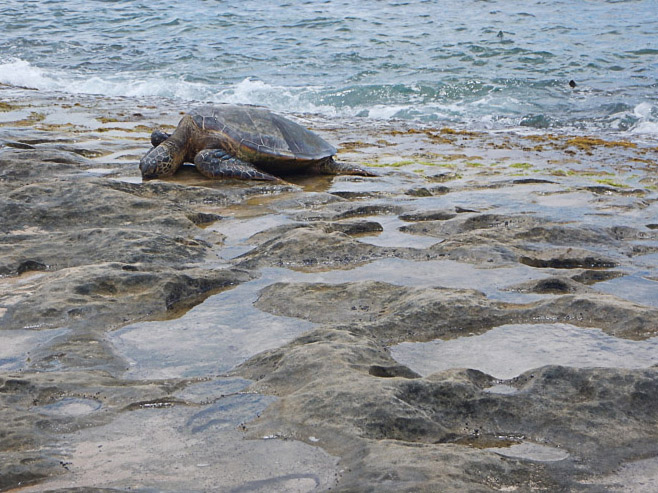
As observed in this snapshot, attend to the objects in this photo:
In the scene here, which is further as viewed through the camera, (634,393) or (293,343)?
(293,343)

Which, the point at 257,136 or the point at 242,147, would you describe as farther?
the point at 257,136

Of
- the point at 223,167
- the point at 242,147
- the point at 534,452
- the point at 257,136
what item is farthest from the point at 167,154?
Result: the point at 534,452

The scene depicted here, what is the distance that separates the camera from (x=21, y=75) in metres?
16.9

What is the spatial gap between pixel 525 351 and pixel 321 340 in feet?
2.58

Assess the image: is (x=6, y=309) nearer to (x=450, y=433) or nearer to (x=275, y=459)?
(x=275, y=459)

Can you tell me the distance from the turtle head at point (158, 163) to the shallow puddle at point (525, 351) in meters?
4.09

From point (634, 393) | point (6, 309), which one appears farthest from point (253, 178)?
A: point (634, 393)

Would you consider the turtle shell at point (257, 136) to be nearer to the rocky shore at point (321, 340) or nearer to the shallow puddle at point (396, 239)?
the rocky shore at point (321, 340)

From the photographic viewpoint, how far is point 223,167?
6.53 metres

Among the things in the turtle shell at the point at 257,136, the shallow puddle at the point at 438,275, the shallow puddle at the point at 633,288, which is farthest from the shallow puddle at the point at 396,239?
the turtle shell at the point at 257,136

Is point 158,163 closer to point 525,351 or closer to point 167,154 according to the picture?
point 167,154

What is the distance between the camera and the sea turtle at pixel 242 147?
259 inches

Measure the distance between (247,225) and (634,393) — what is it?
10.2 feet

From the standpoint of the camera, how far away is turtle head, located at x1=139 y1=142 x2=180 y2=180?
6.35 meters
